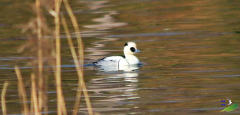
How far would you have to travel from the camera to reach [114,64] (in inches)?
472

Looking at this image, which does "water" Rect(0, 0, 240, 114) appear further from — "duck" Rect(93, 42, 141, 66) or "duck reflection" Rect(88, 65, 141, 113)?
"duck" Rect(93, 42, 141, 66)

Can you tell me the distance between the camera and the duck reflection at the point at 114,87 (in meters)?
7.67

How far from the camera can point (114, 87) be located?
30.1 feet

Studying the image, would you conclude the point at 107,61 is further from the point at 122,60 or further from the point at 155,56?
the point at 155,56

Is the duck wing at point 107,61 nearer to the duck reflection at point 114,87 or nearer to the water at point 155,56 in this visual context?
the duck reflection at point 114,87

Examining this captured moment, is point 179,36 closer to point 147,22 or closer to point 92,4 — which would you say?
point 147,22

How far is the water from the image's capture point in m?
7.80

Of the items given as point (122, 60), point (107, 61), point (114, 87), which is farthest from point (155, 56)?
point (114, 87)

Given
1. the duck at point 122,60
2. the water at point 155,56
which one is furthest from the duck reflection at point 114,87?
the duck at point 122,60

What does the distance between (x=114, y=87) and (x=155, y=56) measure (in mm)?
3380

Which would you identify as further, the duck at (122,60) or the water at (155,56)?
the duck at (122,60)

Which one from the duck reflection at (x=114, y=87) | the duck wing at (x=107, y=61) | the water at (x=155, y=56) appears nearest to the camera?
the duck reflection at (x=114, y=87)

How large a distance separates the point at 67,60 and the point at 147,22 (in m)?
6.50

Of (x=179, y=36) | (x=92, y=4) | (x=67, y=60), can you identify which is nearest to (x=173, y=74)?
(x=67, y=60)
